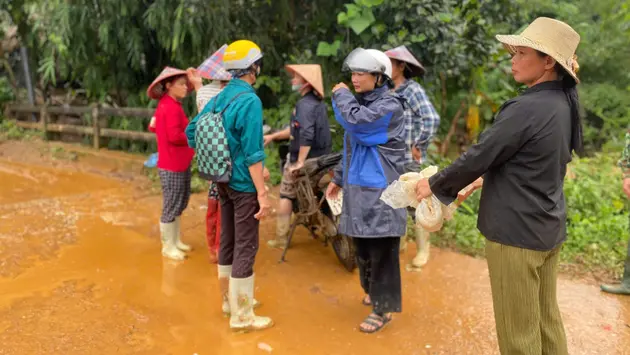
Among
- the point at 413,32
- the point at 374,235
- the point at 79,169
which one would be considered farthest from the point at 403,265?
the point at 79,169

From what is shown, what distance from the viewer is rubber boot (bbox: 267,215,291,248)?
16.9ft

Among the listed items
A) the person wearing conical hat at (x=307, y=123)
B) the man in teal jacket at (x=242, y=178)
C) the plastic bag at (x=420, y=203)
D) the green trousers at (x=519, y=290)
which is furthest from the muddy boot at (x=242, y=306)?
the green trousers at (x=519, y=290)

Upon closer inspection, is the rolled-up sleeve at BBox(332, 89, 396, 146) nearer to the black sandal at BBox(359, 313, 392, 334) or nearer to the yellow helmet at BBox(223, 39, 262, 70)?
the yellow helmet at BBox(223, 39, 262, 70)

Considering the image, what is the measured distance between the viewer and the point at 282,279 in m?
4.41

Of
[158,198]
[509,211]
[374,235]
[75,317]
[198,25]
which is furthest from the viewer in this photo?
[198,25]

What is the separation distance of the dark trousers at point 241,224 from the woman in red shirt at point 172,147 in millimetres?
1215

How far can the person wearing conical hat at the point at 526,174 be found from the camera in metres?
2.18

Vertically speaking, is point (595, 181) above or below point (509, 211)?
below

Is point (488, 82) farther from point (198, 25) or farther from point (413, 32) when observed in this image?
point (198, 25)

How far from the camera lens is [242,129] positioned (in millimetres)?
3266

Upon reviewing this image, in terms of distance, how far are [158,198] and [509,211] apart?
542cm

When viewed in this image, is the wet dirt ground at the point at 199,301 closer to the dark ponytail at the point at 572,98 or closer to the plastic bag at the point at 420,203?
the plastic bag at the point at 420,203

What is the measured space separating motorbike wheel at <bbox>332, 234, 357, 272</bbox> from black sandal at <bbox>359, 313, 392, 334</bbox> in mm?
895

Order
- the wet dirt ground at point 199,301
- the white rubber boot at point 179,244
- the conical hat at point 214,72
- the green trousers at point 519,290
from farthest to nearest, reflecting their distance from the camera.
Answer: the white rubber boot at point 179,244
the conical hat at point 214,72
the wet dirt ground at point 199,301
the green trousers at point 519,290
